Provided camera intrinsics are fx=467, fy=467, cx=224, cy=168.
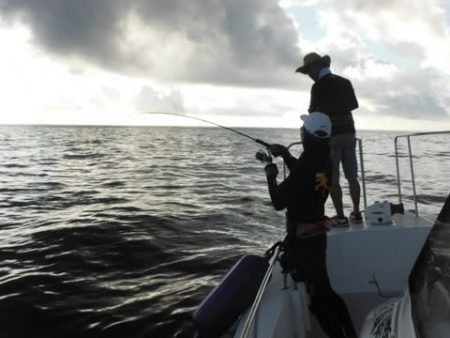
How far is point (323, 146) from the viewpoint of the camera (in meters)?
3.57

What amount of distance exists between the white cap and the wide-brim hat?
170cm

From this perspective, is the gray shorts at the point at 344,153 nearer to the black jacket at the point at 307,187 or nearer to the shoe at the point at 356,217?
the shoe at the point at 356,217

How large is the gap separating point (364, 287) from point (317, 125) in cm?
180

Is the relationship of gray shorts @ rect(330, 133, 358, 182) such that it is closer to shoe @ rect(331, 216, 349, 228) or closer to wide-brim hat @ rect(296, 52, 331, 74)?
shoe @ rect(331, 216, 349, 228)

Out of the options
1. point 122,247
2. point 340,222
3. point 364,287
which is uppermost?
point 340,222

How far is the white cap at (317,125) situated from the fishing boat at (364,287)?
42.9 inches

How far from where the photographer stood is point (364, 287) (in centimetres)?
442

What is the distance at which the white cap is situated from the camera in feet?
11.6

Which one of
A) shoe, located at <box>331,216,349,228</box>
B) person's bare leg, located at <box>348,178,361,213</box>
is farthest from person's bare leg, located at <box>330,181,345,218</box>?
person's bare leg, located at <box>348,178,361,213</box>

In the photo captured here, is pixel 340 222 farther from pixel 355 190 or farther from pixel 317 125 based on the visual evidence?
pixel 317 125

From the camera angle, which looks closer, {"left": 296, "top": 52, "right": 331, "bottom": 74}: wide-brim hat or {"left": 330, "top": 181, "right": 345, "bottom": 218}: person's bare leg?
{"left": 296, "top": 52, "right": 331, "bottom": 74}: wide-brim hat

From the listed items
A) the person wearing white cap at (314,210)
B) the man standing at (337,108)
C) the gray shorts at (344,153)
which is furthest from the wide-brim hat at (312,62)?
the person wearing white cap at (314,210)

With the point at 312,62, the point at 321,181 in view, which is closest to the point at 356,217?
the point at 312,62

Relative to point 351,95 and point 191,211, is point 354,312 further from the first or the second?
point 191,211
